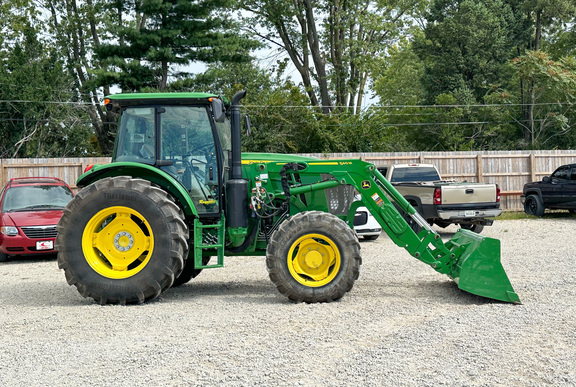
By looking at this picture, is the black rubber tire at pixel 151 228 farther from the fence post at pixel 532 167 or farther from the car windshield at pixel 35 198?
the fence post at pixel 532 167

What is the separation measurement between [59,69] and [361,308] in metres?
26.7

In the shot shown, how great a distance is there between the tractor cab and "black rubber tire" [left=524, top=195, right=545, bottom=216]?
49.7 feet

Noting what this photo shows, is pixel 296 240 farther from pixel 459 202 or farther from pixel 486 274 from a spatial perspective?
pixel 459 202

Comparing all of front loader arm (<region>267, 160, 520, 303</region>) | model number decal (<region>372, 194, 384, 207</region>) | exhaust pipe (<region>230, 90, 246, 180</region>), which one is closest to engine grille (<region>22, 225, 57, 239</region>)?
exhaust pipe (<region>230, 90, 246, 180</region>)

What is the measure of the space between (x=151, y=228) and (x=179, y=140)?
4.03 ft

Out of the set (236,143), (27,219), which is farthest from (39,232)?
(236,143)

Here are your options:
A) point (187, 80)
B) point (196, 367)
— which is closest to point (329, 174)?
point (196, 367)

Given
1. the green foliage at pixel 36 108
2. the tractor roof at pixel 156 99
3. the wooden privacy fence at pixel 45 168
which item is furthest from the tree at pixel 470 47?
the tractor roof at pixel 156 99

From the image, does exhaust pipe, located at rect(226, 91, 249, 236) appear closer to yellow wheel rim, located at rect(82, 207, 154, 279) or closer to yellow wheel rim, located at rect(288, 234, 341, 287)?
yellow wheel rim, located at rect(288, 234, 341, 287)

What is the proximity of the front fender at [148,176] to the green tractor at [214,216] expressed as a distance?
18mm

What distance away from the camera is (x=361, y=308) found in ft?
23.3

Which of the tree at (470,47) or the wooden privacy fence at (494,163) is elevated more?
the tree at (470,47)

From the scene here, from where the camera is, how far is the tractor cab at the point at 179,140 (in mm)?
7863

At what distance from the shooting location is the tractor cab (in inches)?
310
